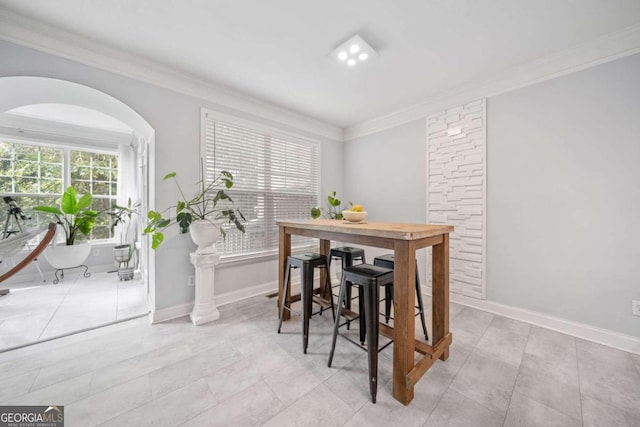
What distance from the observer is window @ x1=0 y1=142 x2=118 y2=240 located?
12.6 ft

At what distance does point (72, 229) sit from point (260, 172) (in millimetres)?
2697

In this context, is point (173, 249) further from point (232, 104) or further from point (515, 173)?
point (515, 173)

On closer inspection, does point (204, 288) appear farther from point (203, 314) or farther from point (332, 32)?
point (332, 32)

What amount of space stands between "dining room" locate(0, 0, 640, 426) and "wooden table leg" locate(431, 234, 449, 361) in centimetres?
2

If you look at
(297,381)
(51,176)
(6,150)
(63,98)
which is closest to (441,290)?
(297,381)

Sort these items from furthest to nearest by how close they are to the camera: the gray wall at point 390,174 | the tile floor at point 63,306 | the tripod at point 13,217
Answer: the tripod at point 13,217
the gray wall at point 390,174
the tile floor at point 63,306

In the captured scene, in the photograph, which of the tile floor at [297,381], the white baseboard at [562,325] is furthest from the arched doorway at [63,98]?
the white baseboard at [562,325]

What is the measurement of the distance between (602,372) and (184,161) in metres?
4.05

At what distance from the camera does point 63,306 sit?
2775 mm

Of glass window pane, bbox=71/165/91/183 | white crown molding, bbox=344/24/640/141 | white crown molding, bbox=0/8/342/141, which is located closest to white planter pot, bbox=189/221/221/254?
white crown molding, bbox=0/8/342/141

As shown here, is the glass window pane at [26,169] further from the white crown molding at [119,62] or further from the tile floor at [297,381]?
the tile floor at [297,381]

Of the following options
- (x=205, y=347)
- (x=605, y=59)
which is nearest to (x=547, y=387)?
(x=205, y=347)

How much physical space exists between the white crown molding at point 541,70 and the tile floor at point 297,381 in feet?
8.19

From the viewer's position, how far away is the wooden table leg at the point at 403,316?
1399 mm
